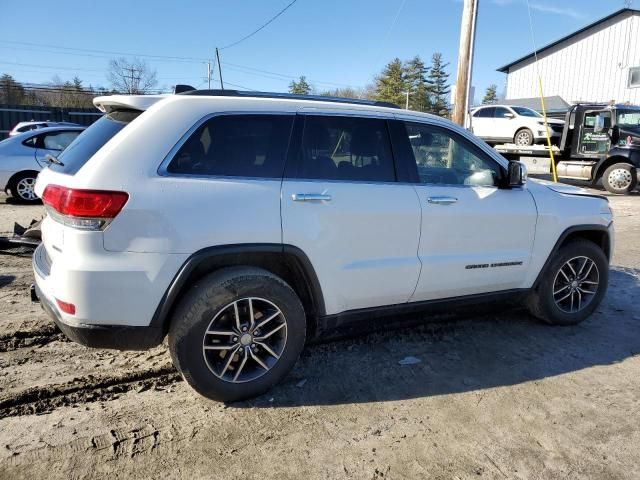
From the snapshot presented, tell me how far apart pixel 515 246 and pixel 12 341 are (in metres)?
3.98

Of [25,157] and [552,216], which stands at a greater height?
[25,157]

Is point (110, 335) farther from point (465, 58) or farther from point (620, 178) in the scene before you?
point (620, 178)

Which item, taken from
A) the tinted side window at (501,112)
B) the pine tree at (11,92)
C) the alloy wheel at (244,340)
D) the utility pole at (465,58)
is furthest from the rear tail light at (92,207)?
the pine tree at (11,92)

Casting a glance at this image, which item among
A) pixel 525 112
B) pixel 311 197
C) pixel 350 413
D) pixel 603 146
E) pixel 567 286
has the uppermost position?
pixel 525 112

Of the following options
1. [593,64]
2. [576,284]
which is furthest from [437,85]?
[576,284]

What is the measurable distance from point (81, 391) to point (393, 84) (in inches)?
2573

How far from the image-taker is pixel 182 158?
2752 millimetres

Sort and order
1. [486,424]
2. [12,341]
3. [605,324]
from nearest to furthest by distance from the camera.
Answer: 1. [486,424]
2. [12,341]
3. [605,324]

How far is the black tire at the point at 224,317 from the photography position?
2.75 metres

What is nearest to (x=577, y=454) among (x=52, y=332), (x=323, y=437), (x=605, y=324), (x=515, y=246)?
(x=323, y=437)

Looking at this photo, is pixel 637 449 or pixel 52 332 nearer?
pixel 637 449

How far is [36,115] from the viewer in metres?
26.0

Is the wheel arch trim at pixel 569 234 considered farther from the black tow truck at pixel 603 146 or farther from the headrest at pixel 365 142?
the black tow truck at pixel 603 146

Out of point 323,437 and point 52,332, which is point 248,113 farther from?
point 52,332
